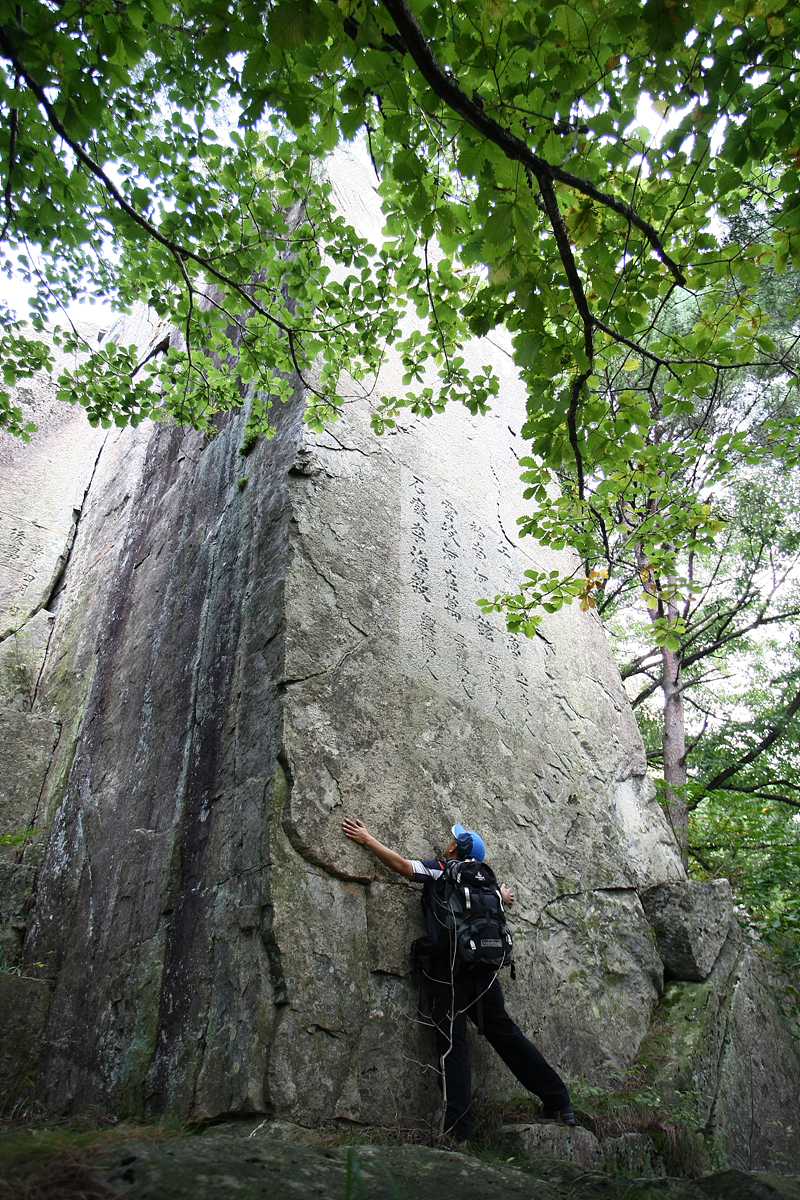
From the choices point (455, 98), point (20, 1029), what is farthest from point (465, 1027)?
point (455, 98)

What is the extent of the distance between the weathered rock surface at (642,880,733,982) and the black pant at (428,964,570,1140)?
80.9 inches

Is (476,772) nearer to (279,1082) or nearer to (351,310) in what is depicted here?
(279,1082)

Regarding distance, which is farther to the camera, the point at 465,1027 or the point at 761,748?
the point at 761,748

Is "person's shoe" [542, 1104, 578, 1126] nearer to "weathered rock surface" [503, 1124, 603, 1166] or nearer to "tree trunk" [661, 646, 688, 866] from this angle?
"weathered rock surface" [503, 1124, 603, 1166]

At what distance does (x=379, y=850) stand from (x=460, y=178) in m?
3.61

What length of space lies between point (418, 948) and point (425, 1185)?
4.76ft

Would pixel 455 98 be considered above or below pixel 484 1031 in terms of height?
above

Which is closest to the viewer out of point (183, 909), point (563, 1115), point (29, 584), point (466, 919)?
point (563, 1115)

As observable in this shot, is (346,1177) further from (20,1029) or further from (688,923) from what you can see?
(688,923)

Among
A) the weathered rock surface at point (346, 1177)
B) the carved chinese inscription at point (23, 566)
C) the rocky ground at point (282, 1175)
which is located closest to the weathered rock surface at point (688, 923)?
the rocky ground at point (282, 1175)

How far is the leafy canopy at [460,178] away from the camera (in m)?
2.55

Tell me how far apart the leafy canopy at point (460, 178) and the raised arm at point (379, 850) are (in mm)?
1698

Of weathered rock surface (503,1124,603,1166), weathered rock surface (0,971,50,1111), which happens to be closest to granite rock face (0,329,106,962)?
weathered rock surface (0,971,50,1111)

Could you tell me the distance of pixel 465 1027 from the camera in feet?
11.0
